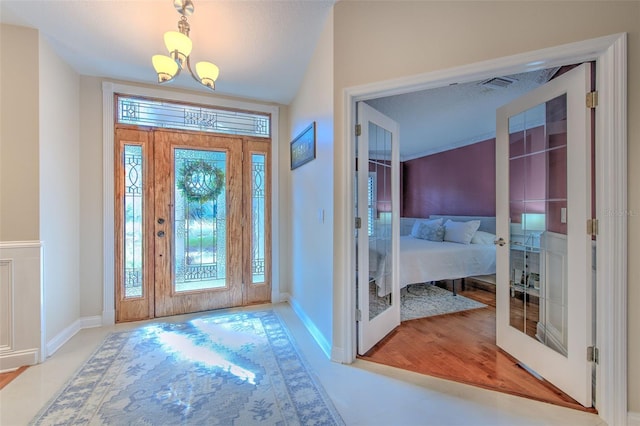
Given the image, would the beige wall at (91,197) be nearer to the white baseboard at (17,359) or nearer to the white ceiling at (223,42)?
the white ceiling at (223,42)

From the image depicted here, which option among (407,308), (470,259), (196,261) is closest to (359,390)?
(407,308)

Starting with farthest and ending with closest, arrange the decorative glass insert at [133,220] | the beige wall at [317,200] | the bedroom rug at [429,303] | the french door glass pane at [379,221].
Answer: the bedroom rug at [429,303] → the decorative glass insert at [133,220] → the french door glass pane at [379,221] → the beige wall at [317,200]

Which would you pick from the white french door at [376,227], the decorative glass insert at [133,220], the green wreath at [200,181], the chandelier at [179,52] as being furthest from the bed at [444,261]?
the decorative glass insert at [133,220]

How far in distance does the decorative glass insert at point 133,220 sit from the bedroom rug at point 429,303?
8.68 feet

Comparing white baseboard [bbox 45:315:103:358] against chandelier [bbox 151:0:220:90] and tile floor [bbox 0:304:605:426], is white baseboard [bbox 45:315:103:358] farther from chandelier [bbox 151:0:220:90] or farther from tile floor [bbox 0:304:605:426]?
chandelier [bbox 151:0:220:90]

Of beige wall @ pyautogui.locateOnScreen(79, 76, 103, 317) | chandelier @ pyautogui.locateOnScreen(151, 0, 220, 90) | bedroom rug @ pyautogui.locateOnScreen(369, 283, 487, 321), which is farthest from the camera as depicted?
bedroom rug @ pyautogui.locateOnScreen(369, 283, 487, 321)

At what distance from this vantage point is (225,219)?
320 centimetres

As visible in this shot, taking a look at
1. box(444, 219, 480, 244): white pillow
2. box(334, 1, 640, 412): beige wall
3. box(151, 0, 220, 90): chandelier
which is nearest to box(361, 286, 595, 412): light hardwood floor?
box(334, 1, 640, 412): beige wall

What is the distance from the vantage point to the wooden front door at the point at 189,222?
2.85 m

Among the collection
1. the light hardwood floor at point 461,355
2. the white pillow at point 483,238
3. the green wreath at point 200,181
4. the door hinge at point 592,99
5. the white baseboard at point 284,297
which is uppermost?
the door hinge at point 592,99

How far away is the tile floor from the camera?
4.78 ft

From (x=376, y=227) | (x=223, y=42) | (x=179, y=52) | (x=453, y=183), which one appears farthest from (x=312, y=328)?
(x=453, y=183)

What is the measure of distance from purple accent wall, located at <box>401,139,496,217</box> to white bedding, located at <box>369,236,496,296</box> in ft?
3.41

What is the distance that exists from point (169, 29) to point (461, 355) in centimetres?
352
